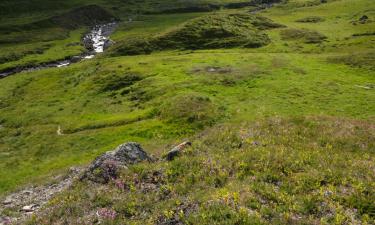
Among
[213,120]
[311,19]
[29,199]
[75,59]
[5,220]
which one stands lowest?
[213,120]

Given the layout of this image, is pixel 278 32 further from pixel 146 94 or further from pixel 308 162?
pixel 308 162

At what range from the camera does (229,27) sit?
4023 inches

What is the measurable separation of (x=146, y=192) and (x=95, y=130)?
31.9m

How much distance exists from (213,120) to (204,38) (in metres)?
53.9

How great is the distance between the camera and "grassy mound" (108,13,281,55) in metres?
95.6

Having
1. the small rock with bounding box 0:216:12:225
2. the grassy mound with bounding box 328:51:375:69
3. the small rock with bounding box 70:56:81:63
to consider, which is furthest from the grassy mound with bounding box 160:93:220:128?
the small rock with bounding box 70:56:81:63

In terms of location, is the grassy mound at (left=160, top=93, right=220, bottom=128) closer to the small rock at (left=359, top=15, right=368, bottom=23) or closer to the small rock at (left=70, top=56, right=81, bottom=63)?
the small rock at (left=70, top=56, right=81, bottom=63)

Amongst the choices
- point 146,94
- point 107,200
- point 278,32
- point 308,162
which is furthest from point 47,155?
point 278,32

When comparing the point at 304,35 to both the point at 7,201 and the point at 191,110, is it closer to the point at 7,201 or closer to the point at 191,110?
the point at 191,110

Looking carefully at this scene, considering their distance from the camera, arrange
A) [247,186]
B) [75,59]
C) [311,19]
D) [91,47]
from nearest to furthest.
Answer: [247,186], [75,59], [91,47], [311,19]

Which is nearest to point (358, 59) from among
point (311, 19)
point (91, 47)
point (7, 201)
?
point (7, 201)

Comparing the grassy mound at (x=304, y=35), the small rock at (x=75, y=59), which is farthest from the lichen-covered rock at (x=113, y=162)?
the small rock at (x=75, y=59)

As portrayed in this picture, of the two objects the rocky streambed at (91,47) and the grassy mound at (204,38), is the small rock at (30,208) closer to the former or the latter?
the grassy mound at (204,38)

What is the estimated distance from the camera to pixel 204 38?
98812mm
